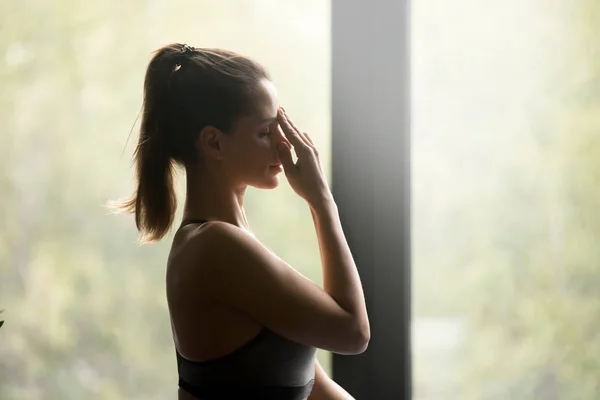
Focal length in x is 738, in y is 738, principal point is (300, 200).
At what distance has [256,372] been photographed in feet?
3.46

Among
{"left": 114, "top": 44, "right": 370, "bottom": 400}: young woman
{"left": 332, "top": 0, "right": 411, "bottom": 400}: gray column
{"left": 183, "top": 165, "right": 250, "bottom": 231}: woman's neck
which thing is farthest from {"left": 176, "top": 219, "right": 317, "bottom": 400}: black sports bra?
{"left": 332, "top": 0, "right": 411, "bottom": 400}: gray column

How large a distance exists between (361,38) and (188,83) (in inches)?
19.0

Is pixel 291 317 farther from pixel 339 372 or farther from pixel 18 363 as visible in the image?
pixel 18 363

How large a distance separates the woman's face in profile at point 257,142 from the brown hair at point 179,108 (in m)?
0.01

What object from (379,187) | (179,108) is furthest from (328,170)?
(179,108)

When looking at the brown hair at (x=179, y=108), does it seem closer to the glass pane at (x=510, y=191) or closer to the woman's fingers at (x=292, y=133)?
the woman's fingers at (x=292, y=133)

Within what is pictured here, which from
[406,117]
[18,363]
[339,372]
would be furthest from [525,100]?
[18,363]

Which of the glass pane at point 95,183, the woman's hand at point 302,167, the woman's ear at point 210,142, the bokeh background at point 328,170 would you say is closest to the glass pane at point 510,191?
the bokeh background at point 328,170

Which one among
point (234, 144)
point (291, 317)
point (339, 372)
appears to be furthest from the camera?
point (339, 372)

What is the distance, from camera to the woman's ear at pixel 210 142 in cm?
112

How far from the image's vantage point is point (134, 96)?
60.3 inches

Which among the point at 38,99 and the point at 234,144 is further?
the point at 38,99

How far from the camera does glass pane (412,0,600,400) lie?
1.48 metres

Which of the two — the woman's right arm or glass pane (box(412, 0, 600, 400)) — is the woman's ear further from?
glass pane (box(412, 0, 600, 400))
